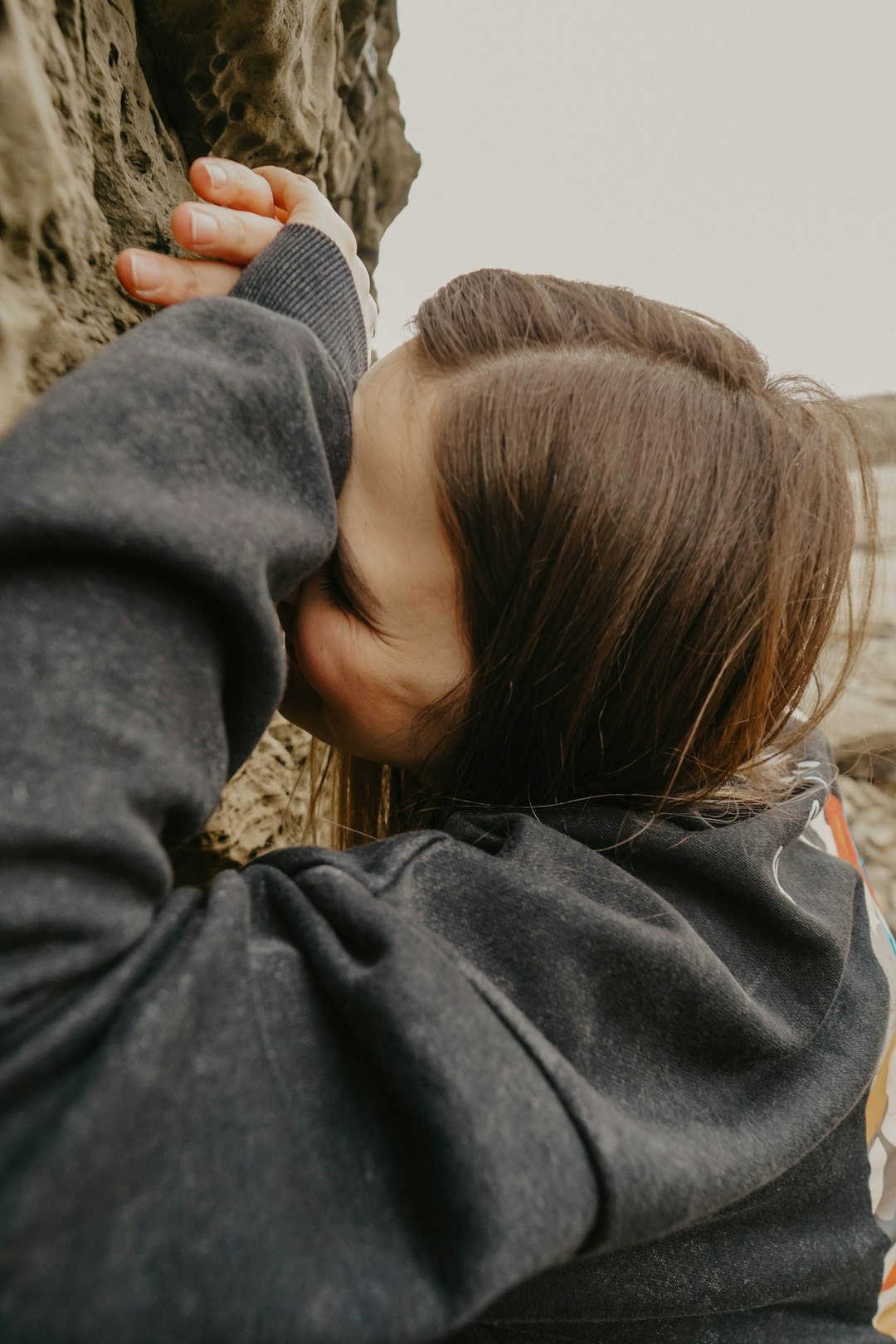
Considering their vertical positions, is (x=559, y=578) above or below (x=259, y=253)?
below

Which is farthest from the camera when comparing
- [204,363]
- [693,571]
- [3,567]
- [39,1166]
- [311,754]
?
[311,754]

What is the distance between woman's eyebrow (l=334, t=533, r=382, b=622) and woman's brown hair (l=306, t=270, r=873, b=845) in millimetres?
96

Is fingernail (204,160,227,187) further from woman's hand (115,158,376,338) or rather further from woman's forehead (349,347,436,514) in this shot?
woman's forehead (349,347,436,514)

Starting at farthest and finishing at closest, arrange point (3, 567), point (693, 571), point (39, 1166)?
1. point (693, 571)
2. point (3, 567)
3. point (39, 1166)

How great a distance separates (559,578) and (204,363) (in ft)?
1.19

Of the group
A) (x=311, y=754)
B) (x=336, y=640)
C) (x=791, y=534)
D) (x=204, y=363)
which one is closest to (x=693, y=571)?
(x=791, y=534)

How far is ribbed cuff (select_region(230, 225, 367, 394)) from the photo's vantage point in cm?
79

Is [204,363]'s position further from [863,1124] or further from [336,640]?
[863,1124]

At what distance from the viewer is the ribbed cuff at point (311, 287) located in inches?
30.9

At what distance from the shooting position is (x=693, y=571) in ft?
2.39

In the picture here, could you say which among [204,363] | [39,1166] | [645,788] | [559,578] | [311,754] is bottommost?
[311,754]

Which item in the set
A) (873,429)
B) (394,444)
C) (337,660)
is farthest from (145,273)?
(873,429)

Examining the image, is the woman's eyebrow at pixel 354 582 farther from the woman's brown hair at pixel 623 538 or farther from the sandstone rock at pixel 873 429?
the sandstone rock at pixel 873 429

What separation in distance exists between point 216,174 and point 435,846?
77 cm
